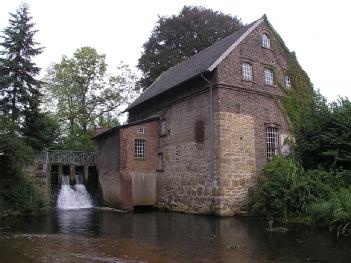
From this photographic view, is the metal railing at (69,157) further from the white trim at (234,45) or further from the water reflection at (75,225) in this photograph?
the white trim at (234,45)

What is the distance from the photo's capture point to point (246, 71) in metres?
22.1

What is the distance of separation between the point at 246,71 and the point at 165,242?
12.6 meters

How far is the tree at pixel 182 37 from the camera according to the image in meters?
36.3

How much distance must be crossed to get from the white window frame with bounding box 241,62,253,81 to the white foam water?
528 inches

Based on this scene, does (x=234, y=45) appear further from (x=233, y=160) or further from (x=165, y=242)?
(x=165, y=242)

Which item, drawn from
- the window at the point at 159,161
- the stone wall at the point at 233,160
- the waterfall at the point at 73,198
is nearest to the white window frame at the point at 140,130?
the window at the point at 159,161

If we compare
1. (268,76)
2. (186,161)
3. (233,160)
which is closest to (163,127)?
(186,161)

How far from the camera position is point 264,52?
23.1 metres

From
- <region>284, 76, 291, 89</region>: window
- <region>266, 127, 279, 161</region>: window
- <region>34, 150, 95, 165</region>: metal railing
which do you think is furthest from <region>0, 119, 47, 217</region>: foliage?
<region>284, 76, 291, 89</region>: window

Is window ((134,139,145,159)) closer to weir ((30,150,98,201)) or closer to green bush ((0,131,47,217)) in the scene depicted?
green bush ((0,131,47,217))

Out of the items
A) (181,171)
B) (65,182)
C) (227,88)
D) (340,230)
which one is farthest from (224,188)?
(65,182)

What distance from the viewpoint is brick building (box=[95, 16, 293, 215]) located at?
2036 centimetres

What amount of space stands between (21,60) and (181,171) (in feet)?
45.3

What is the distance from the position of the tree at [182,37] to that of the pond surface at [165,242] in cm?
2161
